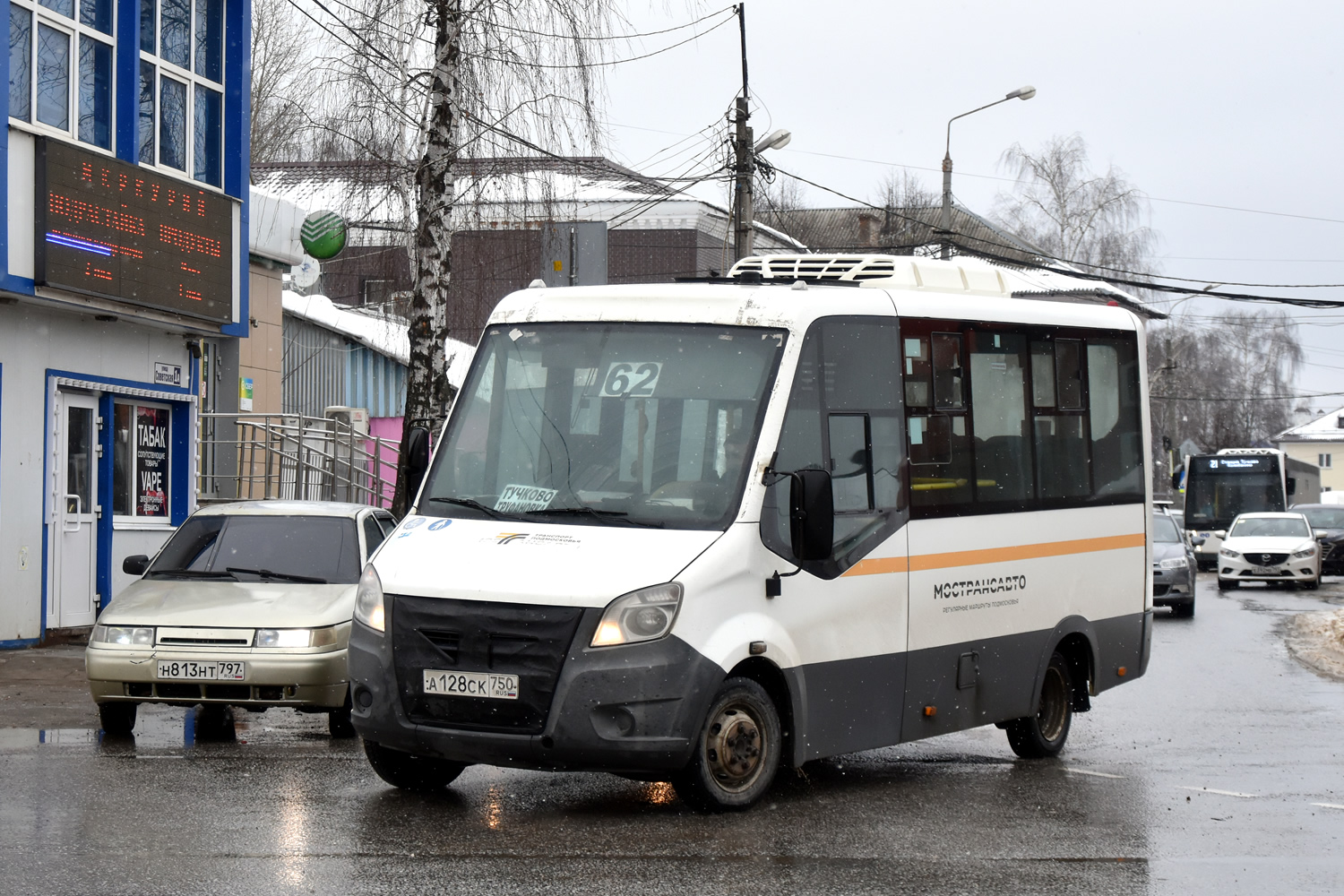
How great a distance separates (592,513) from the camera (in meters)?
8.24

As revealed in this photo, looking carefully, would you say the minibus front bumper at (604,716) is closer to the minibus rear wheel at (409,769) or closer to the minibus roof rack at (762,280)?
the minibus rear wheel at (409,769)

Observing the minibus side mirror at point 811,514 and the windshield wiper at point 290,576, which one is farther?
the windshield wiper at point 290,576

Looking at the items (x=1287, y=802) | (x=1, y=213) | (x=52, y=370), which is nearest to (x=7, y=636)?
(x=52, y=370)

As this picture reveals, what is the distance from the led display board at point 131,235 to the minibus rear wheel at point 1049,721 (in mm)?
9834

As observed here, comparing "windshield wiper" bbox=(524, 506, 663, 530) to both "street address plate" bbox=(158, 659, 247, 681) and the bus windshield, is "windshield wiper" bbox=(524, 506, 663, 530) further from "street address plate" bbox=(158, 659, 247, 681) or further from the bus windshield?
the bus windshield

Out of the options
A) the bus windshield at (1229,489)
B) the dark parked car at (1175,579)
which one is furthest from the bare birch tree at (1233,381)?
the dark parked car at (1175,579)

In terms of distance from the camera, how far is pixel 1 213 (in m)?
15.1

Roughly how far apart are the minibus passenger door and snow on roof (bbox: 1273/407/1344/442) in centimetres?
13601

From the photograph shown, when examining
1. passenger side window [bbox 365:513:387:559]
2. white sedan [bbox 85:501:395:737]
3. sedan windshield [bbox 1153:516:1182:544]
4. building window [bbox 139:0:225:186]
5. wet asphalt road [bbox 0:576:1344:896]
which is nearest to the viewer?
wet asphalt road [bbox 0:576:1344:896]

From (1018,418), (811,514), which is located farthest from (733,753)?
(1018,418)

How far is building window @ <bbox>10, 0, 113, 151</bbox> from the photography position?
15.6 metres

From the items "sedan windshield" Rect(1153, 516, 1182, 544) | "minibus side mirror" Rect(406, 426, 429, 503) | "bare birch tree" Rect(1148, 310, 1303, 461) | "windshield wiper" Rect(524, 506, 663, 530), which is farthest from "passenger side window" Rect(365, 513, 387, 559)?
"bare birch tree" Rect(1148, 310, 1303, 461)

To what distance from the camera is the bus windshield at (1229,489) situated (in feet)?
159

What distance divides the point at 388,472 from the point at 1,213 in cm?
1460
